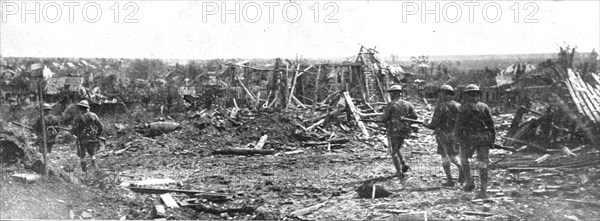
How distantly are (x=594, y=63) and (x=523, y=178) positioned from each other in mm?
2950

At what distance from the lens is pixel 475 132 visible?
657cm

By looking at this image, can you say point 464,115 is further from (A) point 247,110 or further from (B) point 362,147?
(A) point 247,110

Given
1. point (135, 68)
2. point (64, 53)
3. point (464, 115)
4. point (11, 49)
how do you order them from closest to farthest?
point (464, 115), point (11, 49), point (64, 53), point (135, 68)

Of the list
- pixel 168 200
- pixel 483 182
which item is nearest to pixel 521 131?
pixel 483 182

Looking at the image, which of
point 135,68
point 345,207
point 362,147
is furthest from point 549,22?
point 135,68

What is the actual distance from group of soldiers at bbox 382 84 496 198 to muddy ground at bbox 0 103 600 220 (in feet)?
1.16

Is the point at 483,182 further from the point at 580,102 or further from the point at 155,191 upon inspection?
the point at 155,191

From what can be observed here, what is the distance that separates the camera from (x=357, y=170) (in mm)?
8969

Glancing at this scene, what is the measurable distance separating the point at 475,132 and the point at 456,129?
353 millimetres

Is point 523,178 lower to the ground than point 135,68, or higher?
lower

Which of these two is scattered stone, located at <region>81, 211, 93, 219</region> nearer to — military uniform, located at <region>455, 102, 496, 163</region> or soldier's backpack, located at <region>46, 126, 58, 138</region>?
Result: soldier's backpack, located at <region>46, 126, 58, 138</region>

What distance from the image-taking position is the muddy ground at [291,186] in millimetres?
6332

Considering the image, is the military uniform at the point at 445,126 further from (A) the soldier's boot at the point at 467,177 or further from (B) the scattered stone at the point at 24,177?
(B) the scattered stone at the point at 24,177

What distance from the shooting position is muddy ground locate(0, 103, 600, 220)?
6.33 m
